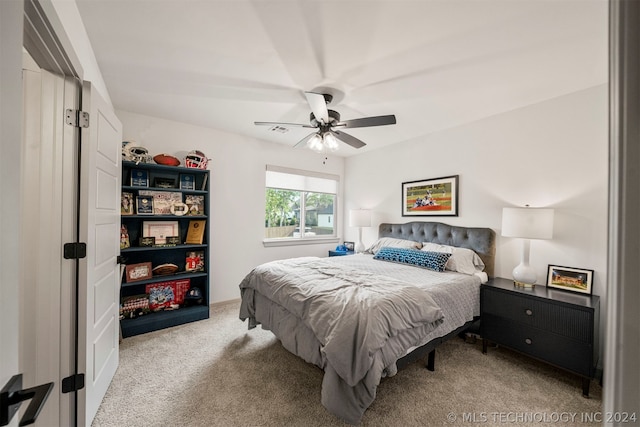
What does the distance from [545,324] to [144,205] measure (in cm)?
416

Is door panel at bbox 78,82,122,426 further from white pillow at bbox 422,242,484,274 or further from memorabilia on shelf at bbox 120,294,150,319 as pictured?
white pillow at bbox 422,242,484,274

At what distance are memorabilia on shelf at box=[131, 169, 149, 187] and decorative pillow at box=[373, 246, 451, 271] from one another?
303 centimetres

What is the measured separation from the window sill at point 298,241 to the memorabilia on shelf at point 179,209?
4.24 ft

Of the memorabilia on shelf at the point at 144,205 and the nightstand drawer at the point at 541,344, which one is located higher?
the memorabilia on shelf at the point at 144,205

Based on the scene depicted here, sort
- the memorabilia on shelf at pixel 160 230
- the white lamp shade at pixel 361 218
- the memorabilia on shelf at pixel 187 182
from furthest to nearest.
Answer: the white lamp shade at pixel 361 218
the memorabilia on shelf at pixel 187 182
the memorabilia on shelf at pixel 160 230

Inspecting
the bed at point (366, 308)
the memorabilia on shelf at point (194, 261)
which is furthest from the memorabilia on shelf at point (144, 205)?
the bed at point (366, 308)

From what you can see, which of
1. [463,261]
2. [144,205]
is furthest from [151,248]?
[463,261]

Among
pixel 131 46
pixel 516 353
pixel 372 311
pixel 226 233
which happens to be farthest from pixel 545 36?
pixel 226 233

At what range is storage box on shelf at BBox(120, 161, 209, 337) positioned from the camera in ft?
9.38

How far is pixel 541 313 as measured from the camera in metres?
2.11

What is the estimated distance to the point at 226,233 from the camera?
3693 millimetres

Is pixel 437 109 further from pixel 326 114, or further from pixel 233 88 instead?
pixel 233 88

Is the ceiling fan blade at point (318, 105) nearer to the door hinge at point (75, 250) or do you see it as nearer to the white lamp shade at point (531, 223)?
the door hinge at point (75, 250)

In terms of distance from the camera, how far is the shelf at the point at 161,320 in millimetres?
2686
